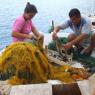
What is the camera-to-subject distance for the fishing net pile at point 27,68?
15.4 feet

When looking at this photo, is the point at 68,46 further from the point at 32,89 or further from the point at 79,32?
the point at 32,89

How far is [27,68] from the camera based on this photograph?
15.4ft

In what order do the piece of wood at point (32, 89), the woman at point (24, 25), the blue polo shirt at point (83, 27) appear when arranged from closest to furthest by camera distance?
the piece of wood at point (32, 89) < the woman at point (24, 25) < the blue polo shirt at point (83, 27)

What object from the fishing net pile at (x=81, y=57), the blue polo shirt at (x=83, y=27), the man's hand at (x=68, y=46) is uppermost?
the blue polo shirt at (x=83, y=27)

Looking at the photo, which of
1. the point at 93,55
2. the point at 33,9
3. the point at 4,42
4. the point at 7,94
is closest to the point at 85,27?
the point at 93,55

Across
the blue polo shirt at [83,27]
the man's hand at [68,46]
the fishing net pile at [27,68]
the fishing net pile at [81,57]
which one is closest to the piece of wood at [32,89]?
the fishing net pile at [27,68]

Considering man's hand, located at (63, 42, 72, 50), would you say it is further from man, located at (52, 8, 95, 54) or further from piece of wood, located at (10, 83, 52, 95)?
piece of wood, located at (10, 83, 52, 95)

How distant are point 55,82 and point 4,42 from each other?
8.28 m

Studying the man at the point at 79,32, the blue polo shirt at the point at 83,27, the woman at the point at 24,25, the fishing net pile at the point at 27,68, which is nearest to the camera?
the fishing net pile at the point at 27,68

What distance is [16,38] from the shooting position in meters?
5.89

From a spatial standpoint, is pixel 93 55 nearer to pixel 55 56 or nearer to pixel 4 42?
pixel 55 56

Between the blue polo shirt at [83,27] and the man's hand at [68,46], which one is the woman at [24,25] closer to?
the man's hand at [68,46]

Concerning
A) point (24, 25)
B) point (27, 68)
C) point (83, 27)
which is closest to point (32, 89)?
point (27, 68)

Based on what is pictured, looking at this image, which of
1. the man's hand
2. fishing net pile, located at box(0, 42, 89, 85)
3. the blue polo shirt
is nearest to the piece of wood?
fishing net pile, located at box(0, 42, 89, 85)
